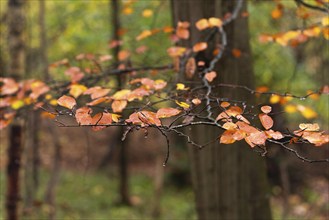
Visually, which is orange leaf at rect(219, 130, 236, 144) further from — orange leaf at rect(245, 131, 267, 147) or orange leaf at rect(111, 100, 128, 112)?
orange leaf at rect(111, 100, 128, 112)

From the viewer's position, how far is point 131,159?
15.2m

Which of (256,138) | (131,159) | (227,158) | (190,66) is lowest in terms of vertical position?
(131,159)

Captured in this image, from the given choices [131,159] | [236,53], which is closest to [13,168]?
[236,53]

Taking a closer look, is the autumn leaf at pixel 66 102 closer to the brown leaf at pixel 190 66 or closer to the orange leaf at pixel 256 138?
the orange leaf at pixel 256 138

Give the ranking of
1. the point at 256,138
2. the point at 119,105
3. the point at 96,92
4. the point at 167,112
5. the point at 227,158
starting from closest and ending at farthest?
the point at 256,138 → the point at 167,112 → the point at 119,105 → the point at 96,92 → the point at 227,158

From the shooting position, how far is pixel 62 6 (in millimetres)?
11719

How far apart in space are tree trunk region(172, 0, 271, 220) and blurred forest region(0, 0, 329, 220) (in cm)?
436

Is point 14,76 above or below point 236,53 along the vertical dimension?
above

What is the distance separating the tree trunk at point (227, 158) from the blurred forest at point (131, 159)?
14.3 ft

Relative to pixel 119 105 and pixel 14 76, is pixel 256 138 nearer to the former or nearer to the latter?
pixel 119 105

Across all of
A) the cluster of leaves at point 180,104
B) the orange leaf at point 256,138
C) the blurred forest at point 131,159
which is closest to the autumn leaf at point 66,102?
the cluster of leaves at point 180,104

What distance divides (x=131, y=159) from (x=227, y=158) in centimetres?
1197

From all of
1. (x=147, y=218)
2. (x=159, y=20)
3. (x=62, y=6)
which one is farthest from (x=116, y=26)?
(x=147, y=218)

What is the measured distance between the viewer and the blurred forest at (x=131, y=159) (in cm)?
866
